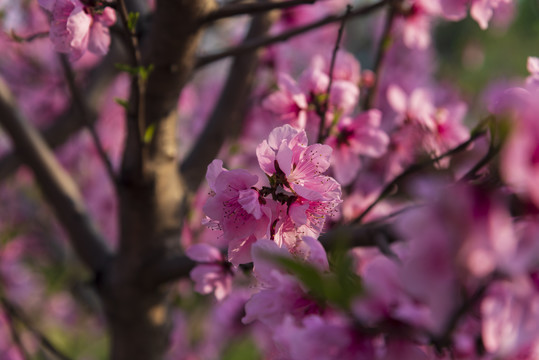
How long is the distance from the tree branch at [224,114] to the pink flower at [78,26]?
52 cm

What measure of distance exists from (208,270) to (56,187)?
63 centimetres

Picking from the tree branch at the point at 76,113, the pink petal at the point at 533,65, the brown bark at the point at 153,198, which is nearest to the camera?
the pink petal at the point at 533,65

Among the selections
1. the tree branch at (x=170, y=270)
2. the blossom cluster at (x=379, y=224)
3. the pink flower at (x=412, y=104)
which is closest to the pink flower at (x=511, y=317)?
the blossom cluster at (x=379, y=224)

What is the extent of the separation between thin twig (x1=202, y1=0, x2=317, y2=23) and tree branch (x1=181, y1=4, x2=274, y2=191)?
15.0 inches

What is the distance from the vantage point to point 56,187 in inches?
45.4

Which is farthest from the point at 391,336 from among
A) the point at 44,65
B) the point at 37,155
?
the point at 44,65

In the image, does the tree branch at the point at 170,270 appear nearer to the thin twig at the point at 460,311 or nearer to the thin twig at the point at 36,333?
the thin twig at the point at 36,333

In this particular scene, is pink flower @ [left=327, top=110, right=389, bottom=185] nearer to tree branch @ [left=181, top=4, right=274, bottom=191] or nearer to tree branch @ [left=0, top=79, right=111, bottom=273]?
tree branch @ [left=181, top=4, right=274, bottom=191]

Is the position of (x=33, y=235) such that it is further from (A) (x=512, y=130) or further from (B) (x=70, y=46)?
(A) (x=512, y=130)

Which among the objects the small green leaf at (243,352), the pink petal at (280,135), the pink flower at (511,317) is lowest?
the small green leaf at (243,352)

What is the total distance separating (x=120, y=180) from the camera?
0.98m

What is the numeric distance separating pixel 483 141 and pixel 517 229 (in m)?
0.28

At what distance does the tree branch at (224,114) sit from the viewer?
1.17m

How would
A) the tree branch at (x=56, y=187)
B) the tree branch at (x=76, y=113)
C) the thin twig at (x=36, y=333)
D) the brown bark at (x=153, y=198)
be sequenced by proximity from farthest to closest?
the tree branch at (x=76, y=113) → the tree branch at (x=56, y=187) → the thin twig at (x=36, y=333) → the brown bark at (x=153, y=198)
